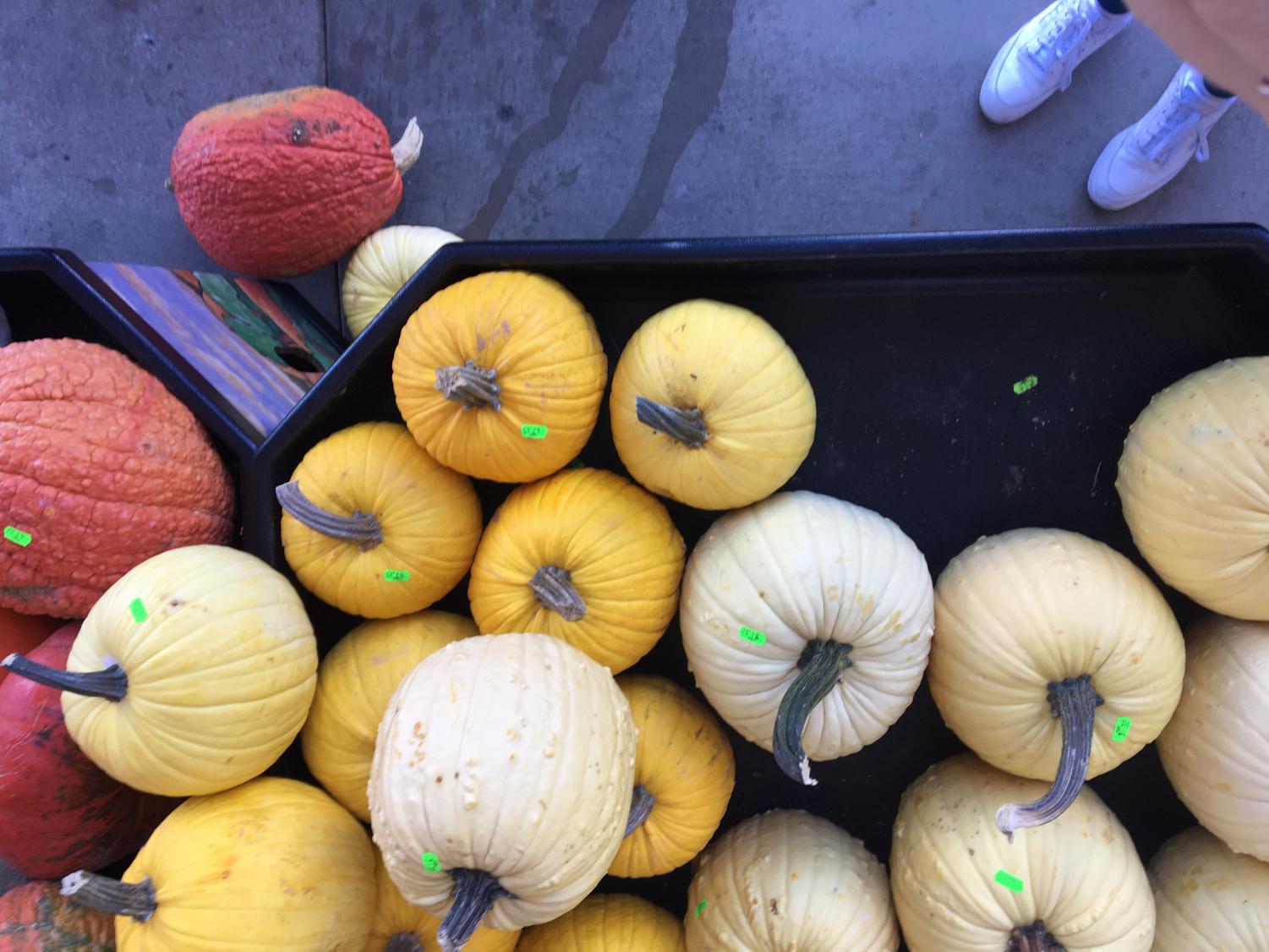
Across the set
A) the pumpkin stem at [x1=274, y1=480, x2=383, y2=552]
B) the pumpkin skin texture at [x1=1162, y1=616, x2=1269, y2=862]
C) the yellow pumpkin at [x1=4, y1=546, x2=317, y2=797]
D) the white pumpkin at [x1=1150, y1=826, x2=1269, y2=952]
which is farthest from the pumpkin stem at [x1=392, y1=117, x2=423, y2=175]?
the white pumpkin at [x1=1150, y1=826, x2=1269, y2=952]

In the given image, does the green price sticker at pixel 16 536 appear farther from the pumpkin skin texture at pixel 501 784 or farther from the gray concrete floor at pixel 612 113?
the gray concrete floor at pixel 612 113

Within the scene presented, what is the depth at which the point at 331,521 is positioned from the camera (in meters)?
1.14

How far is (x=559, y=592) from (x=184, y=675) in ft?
1.77

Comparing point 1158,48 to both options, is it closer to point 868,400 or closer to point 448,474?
point 868,400

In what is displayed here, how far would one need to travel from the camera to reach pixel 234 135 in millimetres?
1520

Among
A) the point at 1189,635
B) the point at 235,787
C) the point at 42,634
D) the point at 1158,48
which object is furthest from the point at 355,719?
the point at 1158,48

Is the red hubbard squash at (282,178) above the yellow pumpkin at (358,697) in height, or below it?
above

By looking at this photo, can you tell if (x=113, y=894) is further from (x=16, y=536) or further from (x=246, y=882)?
(x=16, y=536)

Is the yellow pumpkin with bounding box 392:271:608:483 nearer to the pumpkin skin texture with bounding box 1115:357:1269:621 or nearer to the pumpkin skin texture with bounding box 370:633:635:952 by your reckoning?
the pumpkin skin texture with bounding box 370:633:635:952

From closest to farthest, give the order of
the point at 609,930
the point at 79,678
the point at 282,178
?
the point at 79,678 < the point at 609,930 < the point at 282,178

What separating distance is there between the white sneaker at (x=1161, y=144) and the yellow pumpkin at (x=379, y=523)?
168cm

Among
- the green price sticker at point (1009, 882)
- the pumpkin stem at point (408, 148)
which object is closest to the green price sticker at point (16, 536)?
the pumpkin stem at point (408, 148)

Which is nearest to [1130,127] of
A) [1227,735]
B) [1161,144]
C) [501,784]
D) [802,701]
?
[1161,144]

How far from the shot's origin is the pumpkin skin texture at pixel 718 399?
1041mm
